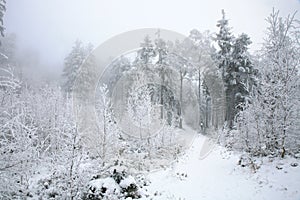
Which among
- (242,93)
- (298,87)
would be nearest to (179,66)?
(242,93)

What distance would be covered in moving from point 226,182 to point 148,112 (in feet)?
29.1

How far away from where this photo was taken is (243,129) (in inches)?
522

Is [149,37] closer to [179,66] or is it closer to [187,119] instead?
[179,66]

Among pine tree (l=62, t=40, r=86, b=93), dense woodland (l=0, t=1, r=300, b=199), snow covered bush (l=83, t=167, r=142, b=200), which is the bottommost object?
snow covered bush (l=83, t=167, r=142, b=200)

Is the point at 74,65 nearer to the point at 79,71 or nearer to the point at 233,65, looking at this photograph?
the point at 79,71

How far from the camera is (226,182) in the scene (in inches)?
418

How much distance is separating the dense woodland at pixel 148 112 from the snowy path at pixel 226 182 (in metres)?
1.44

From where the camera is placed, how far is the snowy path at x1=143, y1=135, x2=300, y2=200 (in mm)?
8578

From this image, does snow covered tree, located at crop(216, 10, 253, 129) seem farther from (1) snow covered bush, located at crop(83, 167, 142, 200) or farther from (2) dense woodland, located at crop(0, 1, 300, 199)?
(1) snow covered bush, located at crop(83, 167, 142, 200)

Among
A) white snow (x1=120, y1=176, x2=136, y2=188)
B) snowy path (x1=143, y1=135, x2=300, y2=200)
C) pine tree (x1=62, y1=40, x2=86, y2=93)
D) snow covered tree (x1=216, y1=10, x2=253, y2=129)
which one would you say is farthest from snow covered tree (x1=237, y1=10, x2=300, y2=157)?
pine tree (x1=62, y1=40, x2=86, y2=93)

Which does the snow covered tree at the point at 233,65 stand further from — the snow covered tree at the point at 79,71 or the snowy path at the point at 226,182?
the snow covered tree at the point at 79,71

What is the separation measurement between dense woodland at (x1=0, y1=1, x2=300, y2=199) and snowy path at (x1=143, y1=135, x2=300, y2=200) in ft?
4.74

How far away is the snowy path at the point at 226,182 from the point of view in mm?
8578

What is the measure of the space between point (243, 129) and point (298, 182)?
5.19m
